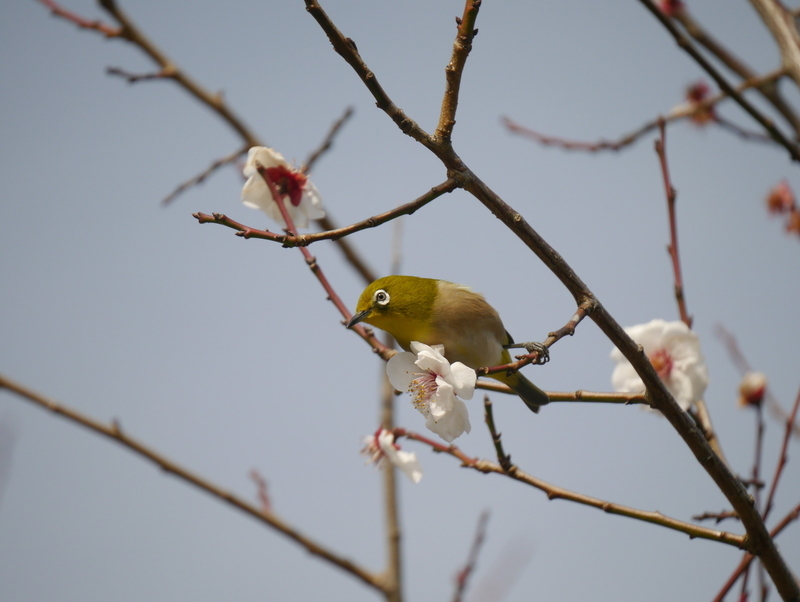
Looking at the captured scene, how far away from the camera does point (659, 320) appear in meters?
2.90

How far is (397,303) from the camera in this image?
260cm

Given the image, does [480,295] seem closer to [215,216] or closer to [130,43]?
[215,216]

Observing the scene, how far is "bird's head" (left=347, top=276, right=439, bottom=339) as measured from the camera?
102 inches

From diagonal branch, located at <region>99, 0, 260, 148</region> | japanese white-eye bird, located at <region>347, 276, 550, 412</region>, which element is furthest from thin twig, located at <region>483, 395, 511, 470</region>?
diagonal branch, located at <region>99, 0, 260, 148</region>

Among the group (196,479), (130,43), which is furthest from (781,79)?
(130,43)

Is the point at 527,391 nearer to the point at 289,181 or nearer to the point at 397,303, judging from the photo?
the point at 397,303

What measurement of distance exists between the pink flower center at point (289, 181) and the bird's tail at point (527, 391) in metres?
1.22

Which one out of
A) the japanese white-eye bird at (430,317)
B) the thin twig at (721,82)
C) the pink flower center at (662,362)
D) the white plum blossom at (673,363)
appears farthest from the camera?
the pink flower center at (662,362)

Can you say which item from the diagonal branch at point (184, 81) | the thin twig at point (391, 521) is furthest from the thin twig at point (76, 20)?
the thin twig at point (391, 521)

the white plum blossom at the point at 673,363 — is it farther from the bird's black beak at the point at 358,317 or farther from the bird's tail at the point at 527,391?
the bird's black beak at the point at 358,317

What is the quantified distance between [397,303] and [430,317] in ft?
0.50

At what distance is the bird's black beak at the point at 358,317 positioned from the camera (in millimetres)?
2414

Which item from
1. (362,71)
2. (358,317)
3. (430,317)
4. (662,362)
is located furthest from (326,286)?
(662,362)

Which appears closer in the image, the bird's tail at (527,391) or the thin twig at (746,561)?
the thin twig at (746,561)
